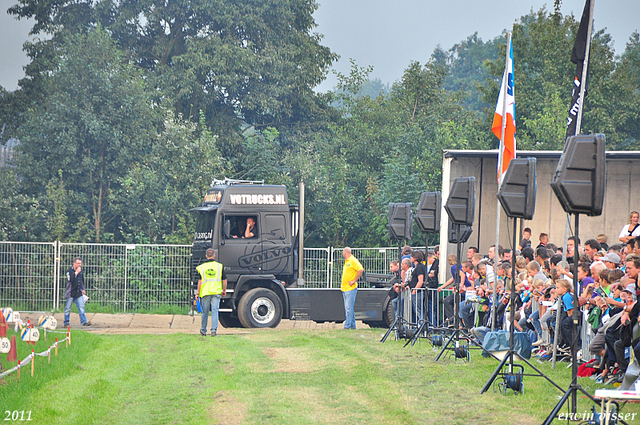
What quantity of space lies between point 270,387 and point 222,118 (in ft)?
93.8

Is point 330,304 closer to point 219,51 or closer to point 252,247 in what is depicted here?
point 252,247

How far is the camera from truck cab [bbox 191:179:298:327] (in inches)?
726

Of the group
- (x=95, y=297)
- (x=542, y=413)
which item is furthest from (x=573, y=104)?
(x=95, y=297)

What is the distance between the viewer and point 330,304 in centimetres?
1870

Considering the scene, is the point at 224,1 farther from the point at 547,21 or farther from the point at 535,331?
the point at 535,331

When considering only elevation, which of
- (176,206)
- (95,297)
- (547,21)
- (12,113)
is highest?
(547,21)

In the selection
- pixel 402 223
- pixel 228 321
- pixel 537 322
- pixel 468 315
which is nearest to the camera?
pixel 537 322

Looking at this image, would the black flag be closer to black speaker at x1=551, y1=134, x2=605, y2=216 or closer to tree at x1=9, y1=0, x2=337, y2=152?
black speaker at x1=551, y1=134, x2=605, y2=216

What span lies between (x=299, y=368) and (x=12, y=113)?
27.5 m

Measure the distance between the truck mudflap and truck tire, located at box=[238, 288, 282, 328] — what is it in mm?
401

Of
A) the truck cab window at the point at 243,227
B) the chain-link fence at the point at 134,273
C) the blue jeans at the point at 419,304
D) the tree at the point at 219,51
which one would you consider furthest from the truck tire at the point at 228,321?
the tree at the point at 219,51

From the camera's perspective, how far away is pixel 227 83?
116ft

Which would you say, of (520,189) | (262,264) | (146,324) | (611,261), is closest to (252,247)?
(262,264)

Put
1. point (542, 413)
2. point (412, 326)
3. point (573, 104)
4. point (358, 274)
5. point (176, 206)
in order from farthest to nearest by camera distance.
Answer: point (176, 206) → point (358, 274) → point (412, 326) → point (573, 104) → point (542, 413)
